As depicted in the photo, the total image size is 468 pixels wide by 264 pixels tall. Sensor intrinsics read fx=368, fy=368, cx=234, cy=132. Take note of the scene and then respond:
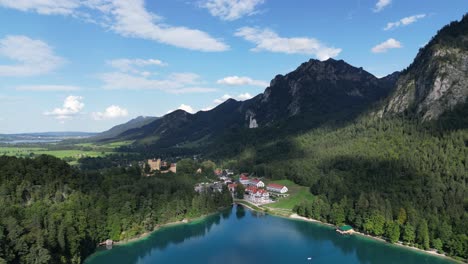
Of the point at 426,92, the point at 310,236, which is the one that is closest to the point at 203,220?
the point at 310,236

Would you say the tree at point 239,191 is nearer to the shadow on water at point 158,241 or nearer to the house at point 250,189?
the house at point 250,189

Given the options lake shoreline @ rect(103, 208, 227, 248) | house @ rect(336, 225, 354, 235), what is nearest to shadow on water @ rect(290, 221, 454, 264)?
house @ rect(336, 225, 354, 235)

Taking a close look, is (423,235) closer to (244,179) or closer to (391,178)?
(391,178)

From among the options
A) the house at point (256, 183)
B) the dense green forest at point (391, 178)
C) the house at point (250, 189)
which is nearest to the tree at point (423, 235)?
the dense green forest at point (391, 178)

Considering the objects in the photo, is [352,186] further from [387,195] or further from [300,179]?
[300,179]

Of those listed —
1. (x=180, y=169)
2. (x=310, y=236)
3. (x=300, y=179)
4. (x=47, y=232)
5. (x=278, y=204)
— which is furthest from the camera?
(x=180, y=169)

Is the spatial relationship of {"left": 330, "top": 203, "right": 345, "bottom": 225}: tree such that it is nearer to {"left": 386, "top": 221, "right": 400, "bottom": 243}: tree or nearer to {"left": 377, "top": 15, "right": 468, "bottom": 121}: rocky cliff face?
{"left": 386, "top": 221, "right": 400, "bottom": 243}: tree

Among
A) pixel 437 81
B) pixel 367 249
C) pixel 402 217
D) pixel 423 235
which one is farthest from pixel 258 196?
pixel 437 81
